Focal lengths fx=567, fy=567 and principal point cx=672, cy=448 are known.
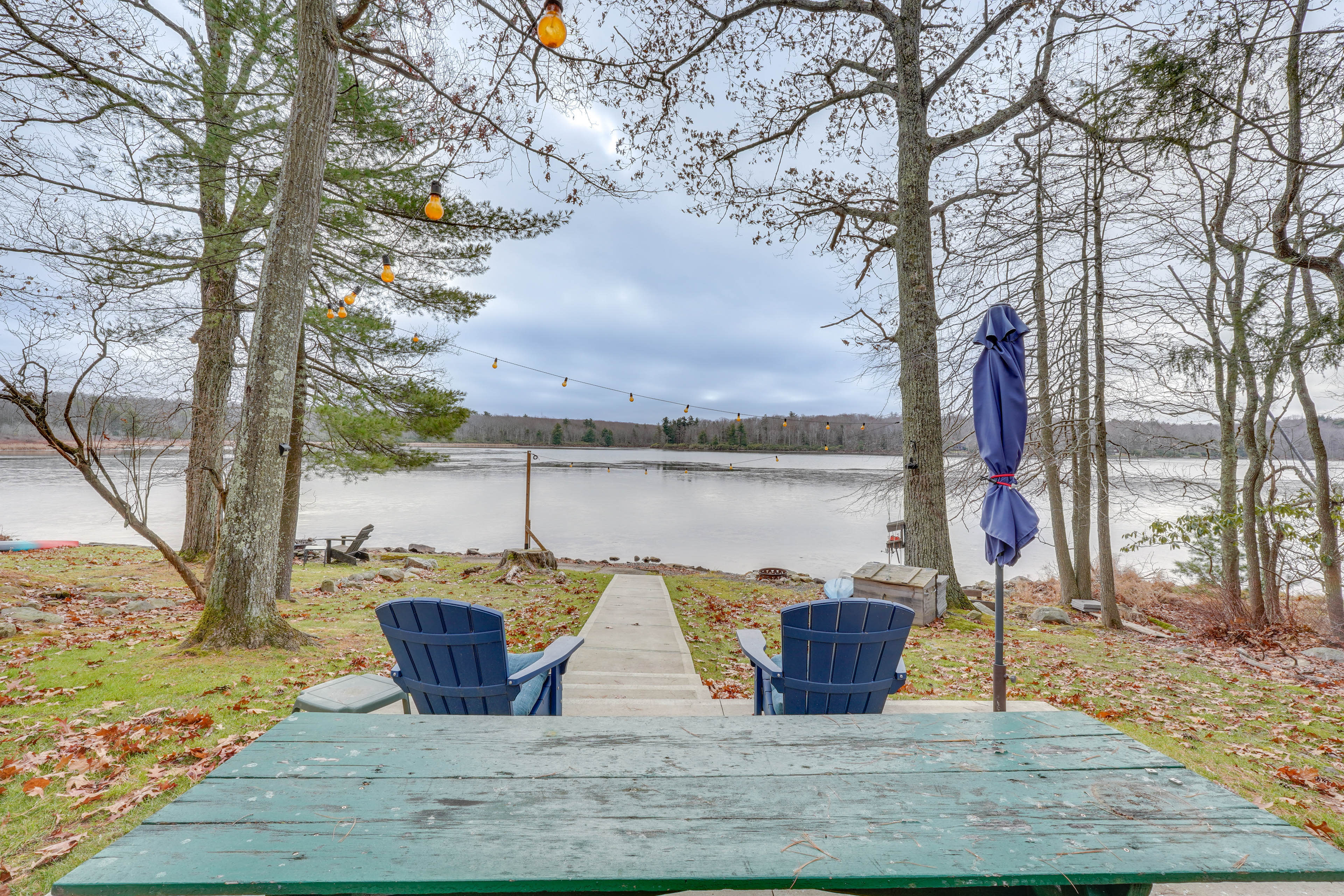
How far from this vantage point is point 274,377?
4.18 metres

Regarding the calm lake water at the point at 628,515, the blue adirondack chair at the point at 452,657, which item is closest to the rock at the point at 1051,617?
the calm lake water at the point at 628,515

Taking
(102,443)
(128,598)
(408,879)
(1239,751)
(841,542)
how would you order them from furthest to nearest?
1. (841,542)
2. (128,598)
3. (102,443)
4. (1239,751)
5. (408,879)

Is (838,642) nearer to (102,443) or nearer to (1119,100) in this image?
(1119,100)

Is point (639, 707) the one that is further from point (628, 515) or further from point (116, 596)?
point (628, 515)

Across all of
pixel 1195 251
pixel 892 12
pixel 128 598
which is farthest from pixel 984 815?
pixel 1195 251

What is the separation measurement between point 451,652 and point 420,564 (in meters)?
10.2

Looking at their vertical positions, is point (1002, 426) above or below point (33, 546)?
above

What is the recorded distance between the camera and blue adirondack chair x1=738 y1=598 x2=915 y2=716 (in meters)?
2.43

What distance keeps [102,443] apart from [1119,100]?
29.8ft

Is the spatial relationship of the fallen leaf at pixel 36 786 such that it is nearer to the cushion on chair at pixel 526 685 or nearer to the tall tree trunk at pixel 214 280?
the cushion on chair at pixel 526 685

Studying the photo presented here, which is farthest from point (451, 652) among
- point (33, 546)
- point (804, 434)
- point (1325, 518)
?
point (804, 434)

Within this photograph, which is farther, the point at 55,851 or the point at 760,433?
the point at 760,433

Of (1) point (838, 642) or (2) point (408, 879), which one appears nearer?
(2) point (408, 879)

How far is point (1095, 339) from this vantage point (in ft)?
22.9
